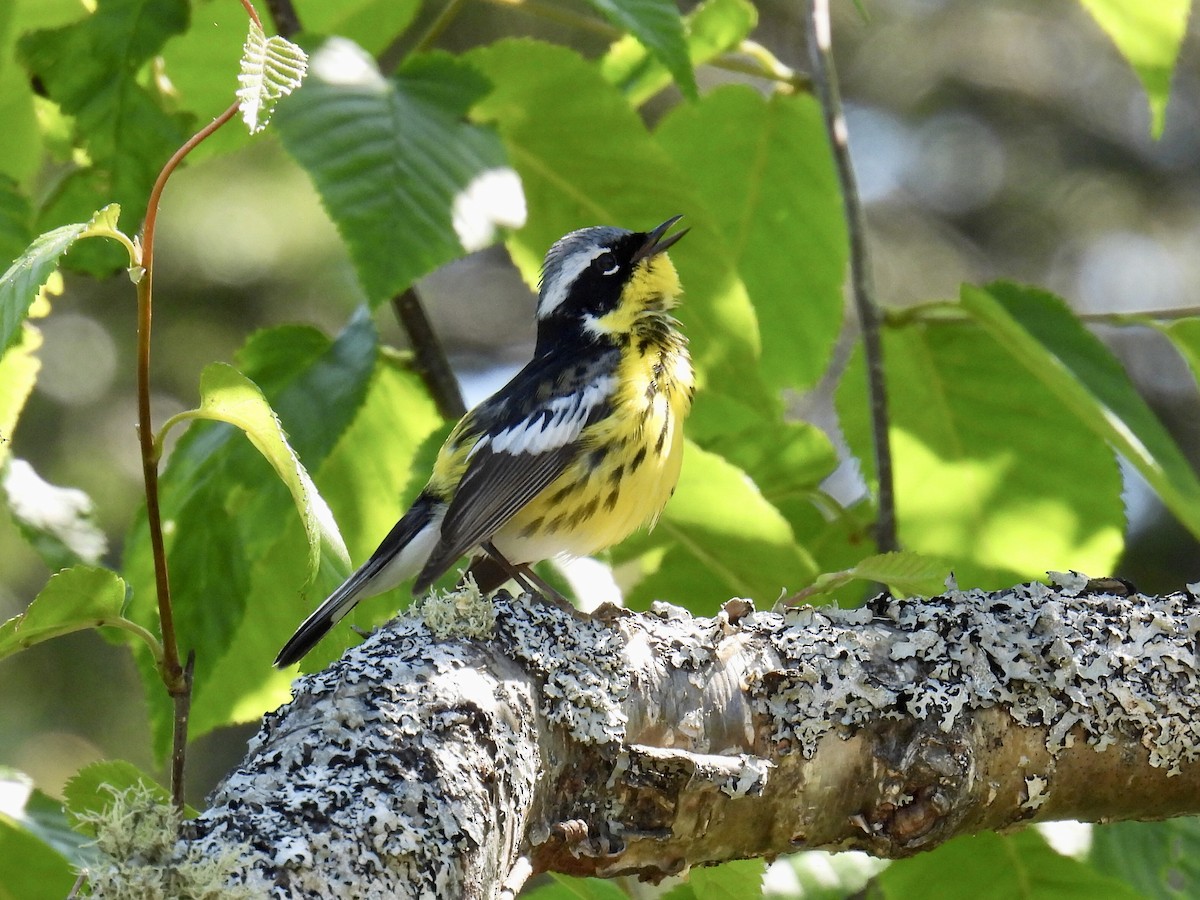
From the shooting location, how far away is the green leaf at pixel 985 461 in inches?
111

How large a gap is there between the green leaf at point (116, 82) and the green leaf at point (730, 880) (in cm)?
150

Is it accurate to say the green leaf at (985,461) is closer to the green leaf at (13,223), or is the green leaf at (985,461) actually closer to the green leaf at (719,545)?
the green leaf at (719,545)

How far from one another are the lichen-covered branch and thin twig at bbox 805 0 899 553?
64cm

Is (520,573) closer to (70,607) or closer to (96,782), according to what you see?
(96,782)

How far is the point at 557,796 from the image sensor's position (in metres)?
1.71

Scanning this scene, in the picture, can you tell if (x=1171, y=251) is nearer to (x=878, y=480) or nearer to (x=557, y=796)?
(x=878, y=480)

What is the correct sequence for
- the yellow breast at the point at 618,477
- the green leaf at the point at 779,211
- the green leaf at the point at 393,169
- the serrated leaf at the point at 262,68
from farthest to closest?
the green leaf at the point at 779,211
the yellow breast at the point at 618,477
the green leaf at the point at 393,169
the serrated leaf at the point at 262,68

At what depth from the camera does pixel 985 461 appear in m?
2.93

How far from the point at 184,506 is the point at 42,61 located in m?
0.84

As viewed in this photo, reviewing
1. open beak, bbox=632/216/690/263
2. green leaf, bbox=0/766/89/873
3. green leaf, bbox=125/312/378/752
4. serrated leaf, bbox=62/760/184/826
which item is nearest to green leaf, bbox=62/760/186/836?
serrated leaf, bbox=62/760/184/826

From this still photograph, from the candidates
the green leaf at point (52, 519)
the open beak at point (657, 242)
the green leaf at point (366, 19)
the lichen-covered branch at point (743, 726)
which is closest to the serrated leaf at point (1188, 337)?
the lichen-covered branch at point (743, 726)

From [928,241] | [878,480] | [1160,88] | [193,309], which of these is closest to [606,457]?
[878,480]

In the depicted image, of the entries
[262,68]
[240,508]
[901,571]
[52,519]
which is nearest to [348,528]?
[240,508]

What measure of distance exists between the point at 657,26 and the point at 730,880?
1.40 m
